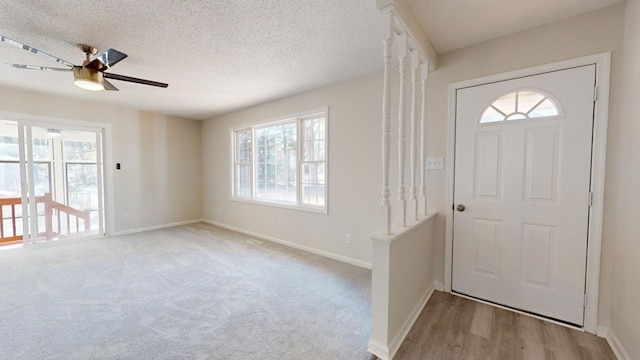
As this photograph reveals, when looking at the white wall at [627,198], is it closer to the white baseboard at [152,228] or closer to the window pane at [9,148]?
the white baseboard at [152,228]

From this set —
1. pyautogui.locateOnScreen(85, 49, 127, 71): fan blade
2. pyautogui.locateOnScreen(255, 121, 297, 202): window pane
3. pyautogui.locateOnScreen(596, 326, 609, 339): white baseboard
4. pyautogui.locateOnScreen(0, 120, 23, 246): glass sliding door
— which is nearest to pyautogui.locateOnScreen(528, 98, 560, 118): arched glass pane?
pyautogui.locateOnScreen(596, 326, 609, 339): white baseboard

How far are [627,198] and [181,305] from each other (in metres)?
3.56

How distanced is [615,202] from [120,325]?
3.88 metres

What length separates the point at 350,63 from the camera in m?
2.79

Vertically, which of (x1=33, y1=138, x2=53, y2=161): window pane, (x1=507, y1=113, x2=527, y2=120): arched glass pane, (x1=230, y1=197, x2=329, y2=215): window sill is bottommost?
(x1=230, y1=197, x2=329, y2=215): window sill

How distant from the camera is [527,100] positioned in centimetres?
214

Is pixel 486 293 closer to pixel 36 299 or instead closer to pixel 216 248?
pixel 216 248

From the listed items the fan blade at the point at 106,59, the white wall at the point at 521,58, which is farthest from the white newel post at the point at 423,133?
the fan blade at the point at 106,59

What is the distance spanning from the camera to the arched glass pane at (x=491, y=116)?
226cm

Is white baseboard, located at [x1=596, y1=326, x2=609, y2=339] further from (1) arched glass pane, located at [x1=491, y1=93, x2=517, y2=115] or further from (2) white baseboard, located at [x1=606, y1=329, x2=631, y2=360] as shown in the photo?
(1) arched glass pane, located at [x1=491, y1=93, x2=517, y2=115]

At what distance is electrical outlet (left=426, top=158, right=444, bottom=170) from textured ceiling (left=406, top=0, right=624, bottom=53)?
1.13 meters

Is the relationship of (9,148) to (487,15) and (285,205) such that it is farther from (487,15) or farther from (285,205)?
(487,15)

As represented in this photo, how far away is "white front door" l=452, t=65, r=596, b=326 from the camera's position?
6.39 feet

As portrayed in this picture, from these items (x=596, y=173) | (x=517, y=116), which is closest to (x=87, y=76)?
(x=517, y=116)
